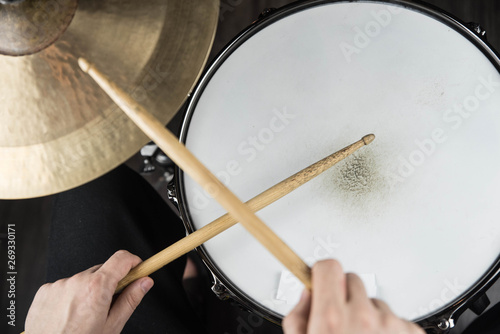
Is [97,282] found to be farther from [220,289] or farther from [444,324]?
[444,324]

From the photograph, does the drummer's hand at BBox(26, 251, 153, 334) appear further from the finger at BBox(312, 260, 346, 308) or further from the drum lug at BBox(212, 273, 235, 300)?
the finger at BBox(312, 260, 346, 308)

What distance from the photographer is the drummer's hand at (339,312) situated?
14.2 inches

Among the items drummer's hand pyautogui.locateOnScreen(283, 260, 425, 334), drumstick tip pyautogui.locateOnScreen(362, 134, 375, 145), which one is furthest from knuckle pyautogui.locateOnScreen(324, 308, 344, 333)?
drumstick tip pyautogui.locateOnScreen(362, 134, 375, 145)

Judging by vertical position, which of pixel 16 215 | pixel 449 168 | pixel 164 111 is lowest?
pixel 449 168

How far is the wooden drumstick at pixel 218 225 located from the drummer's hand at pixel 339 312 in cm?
17

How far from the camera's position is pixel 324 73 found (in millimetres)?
655

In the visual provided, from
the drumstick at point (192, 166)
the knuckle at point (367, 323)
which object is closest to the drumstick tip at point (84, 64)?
the drumstick at point (192, 166)

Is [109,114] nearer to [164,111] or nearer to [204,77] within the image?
[164,111]

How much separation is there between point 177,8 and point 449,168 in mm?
463

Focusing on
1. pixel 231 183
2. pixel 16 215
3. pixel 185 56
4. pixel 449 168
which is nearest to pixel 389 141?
pixel 449 168

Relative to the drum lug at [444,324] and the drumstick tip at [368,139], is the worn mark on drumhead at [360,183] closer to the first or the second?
the drumstick tip at [368,139]

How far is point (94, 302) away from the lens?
58cm

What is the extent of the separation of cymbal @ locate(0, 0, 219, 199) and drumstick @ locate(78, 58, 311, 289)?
0.04 metres

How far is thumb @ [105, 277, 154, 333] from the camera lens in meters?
0.59
